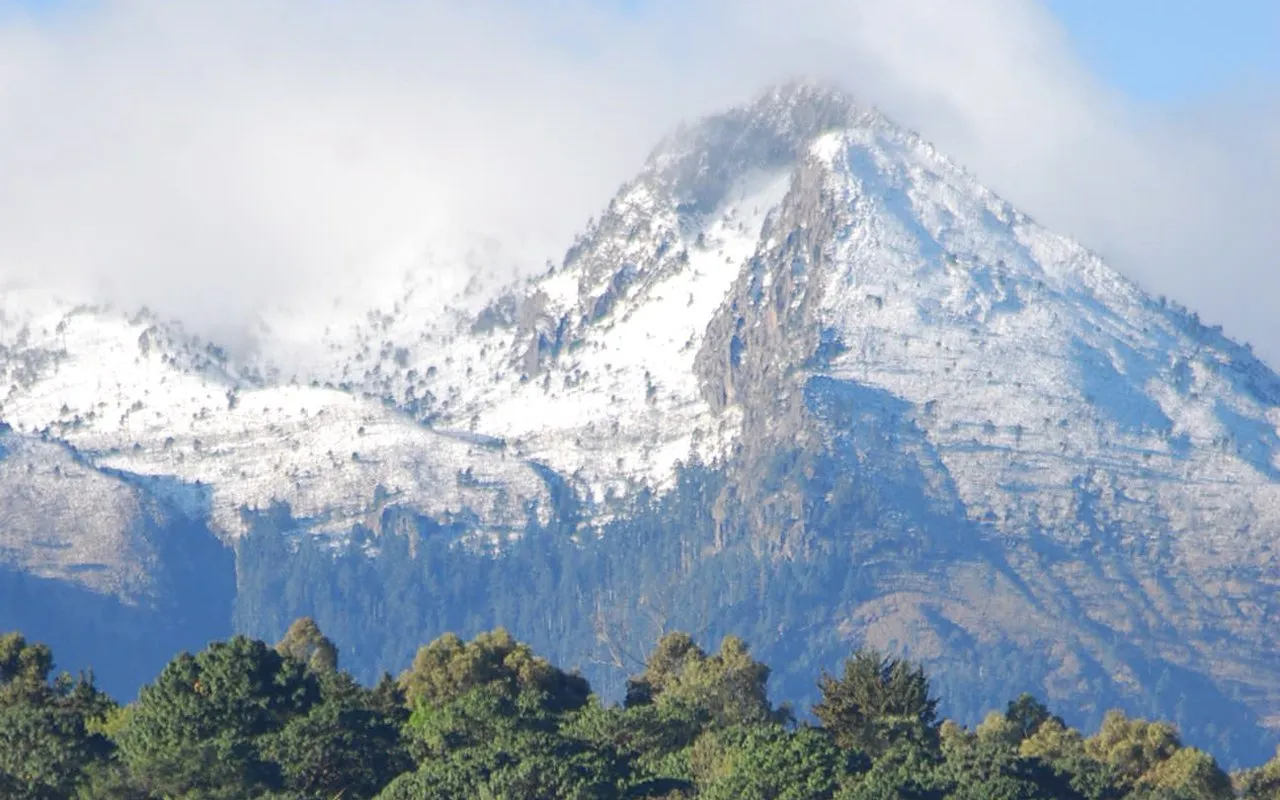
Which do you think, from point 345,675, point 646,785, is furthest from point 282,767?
point 345,675

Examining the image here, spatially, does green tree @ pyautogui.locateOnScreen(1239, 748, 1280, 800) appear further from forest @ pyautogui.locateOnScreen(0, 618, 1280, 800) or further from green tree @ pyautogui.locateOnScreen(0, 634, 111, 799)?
green tree @ pyautogui.locateOnScreen(0, 634, 111, 799)

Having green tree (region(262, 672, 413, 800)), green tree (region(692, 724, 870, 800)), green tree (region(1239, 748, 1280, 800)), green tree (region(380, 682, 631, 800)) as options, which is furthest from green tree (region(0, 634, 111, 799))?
green tree (region(1239, 748, 1280, 800))

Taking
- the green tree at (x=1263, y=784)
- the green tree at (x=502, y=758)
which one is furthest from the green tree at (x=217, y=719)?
the green tree at (x=1263, y=784)

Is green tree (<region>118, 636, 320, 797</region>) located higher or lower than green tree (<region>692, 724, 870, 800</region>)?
higher

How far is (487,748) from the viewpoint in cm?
15425

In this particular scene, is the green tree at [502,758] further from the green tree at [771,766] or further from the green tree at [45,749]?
the green tree at [45,749]

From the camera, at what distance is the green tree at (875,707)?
176m

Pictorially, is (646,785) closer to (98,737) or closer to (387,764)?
(387,764)

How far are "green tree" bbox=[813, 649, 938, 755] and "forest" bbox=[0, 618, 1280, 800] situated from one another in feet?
0.45

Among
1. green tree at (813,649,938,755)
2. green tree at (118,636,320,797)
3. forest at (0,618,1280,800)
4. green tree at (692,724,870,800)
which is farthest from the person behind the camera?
green tree at (813,649,938,755)

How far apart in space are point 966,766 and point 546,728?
72.8 feet

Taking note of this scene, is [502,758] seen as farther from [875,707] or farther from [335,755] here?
[875,707]

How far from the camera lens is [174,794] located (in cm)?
14662

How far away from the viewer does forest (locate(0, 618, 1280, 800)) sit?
148m
